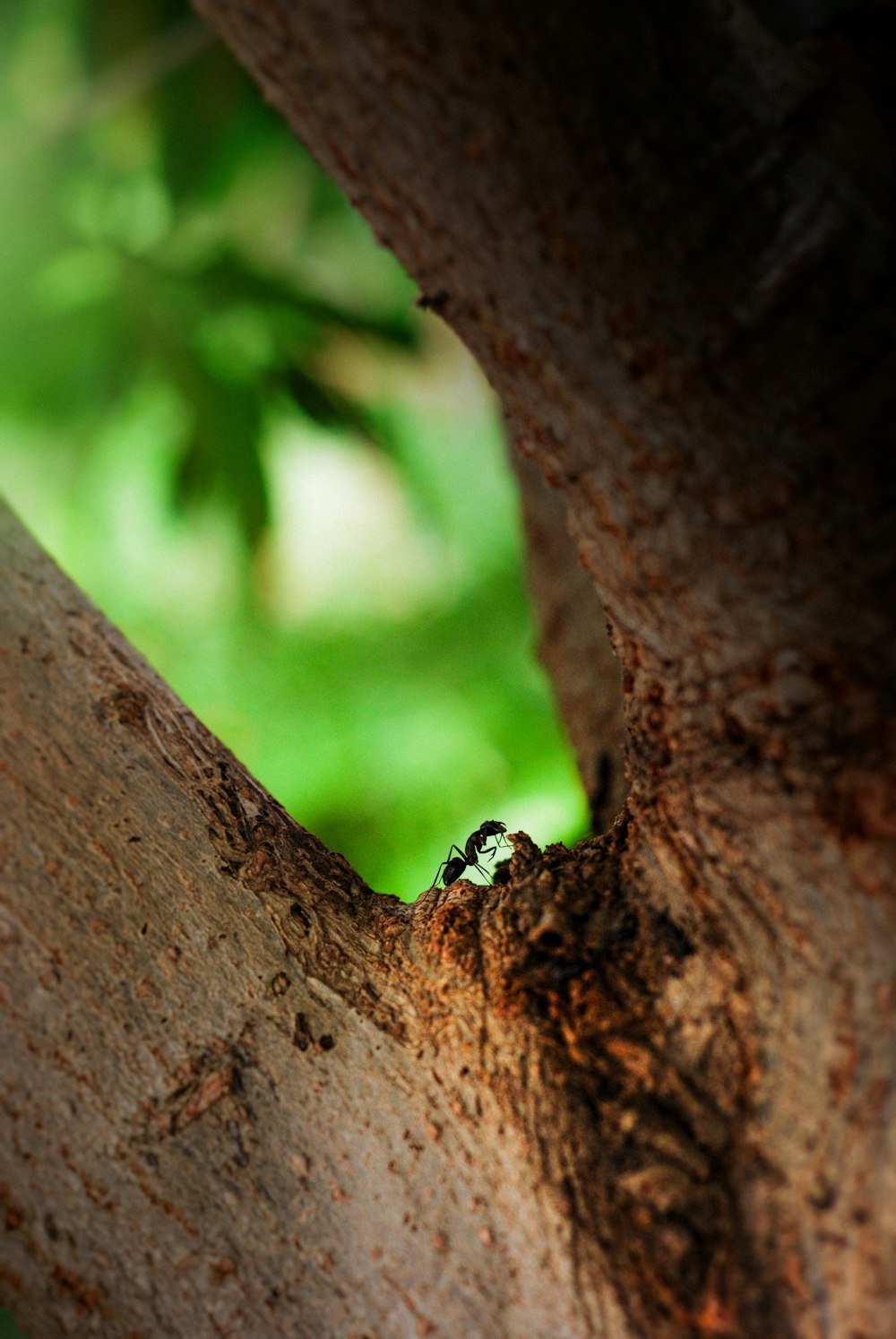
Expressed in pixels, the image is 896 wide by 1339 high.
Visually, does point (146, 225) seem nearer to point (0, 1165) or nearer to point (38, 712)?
point (38, 712)

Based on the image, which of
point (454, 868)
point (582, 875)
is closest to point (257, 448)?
point (454, 868)

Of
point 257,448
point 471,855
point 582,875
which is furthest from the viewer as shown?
point 257,448

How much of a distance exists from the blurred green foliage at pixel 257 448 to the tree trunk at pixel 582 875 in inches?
66.4

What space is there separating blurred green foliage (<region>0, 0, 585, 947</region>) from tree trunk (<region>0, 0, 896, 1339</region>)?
5.53 ft

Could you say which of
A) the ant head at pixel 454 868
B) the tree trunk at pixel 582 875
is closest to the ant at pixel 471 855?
the ant head at pixel 454 868

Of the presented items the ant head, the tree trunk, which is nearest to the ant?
the ant head

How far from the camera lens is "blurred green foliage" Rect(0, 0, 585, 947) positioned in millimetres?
2725

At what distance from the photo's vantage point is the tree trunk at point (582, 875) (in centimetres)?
55

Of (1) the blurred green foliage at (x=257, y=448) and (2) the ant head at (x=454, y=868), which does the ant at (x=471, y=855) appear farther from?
(1) the blurred green foliage at (x=257, y=448)

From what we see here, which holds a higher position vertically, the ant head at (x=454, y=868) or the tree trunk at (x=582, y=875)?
the ant head at (x=454, y=868)

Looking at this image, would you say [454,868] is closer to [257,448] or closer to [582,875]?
[582,875]

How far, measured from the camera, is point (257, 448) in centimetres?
268

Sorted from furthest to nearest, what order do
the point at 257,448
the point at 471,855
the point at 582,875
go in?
the point at 257,448 → the point at 471,855 → the point at 582,875

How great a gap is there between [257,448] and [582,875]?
82.9 inches
